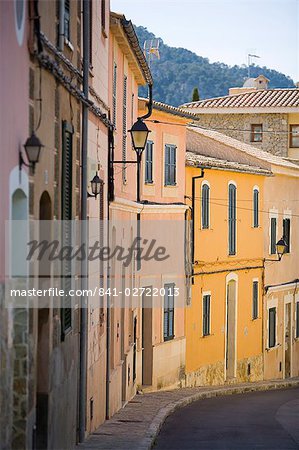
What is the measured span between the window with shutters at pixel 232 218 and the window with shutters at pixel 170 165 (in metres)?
4.51

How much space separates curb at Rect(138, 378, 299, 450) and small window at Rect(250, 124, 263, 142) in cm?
1415

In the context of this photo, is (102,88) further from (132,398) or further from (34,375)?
(132,398)

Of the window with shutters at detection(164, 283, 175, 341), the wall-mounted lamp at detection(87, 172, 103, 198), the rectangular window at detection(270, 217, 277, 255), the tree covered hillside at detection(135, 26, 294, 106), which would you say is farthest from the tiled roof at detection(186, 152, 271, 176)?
the tree covered hillside at detection(135, 26, 294, 106)

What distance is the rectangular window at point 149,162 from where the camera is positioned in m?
27.8

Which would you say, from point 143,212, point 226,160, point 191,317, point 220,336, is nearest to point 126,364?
point 143,212

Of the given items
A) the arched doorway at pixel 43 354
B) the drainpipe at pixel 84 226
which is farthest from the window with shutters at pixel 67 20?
the arched doorway at pixel 43 354

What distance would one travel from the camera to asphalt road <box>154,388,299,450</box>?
18.3 meters

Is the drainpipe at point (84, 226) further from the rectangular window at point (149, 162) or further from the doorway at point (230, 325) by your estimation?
the doorway at point (230, 325)

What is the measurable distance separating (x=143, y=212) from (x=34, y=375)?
1558 centimetres

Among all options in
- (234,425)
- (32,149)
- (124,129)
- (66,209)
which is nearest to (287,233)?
(124,129)

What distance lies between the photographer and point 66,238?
1384 centimetres

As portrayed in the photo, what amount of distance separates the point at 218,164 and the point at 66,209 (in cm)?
1828

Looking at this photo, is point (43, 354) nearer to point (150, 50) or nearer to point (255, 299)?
point (150, 50)

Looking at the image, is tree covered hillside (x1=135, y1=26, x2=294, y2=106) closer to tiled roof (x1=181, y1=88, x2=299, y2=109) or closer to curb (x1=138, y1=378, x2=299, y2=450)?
tiled roof (x1=181, y1=88, x2=299, y2=109)
